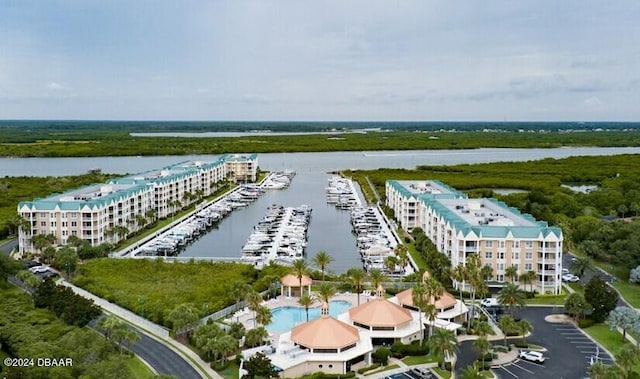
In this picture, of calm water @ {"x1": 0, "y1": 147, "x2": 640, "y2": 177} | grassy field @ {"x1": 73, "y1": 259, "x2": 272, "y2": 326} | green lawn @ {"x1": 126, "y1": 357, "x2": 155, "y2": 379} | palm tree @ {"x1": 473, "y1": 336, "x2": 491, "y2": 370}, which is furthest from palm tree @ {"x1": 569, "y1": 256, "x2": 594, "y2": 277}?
calm water @ {"x1": 0, "y1": 147, "x2": 640, "y2": 177}

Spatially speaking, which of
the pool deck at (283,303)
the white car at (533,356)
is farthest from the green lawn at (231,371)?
the white car at (533,356)

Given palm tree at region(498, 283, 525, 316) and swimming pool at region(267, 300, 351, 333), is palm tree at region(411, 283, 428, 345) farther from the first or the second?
swimming pool at region(267, 300, 351, 333)

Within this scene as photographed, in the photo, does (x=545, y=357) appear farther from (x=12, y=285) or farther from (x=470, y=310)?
(x=12, y=285)

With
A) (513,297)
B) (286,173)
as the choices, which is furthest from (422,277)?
(286,173)

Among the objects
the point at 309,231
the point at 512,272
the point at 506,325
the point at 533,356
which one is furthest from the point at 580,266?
the point at 309,231

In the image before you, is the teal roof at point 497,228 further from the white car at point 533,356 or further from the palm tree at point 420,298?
the white car at point 533,356

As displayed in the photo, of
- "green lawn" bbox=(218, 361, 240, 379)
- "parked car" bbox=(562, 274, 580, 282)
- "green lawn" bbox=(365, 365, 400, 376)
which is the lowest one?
"green lawn" bbox=(365, 365, 400, 376)

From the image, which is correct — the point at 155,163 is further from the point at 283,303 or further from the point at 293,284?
the point at 283,303
